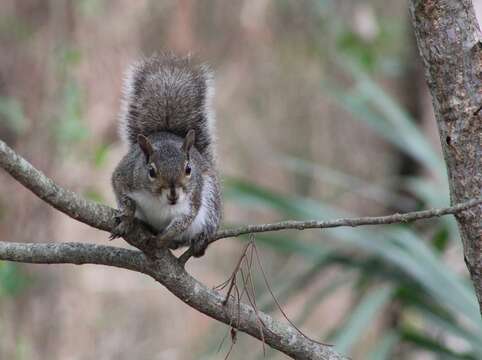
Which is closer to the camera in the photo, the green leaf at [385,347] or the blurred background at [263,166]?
the green leaf at [385,347]

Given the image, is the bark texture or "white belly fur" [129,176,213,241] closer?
the bark texture

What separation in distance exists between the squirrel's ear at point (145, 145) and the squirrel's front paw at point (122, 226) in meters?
0.39

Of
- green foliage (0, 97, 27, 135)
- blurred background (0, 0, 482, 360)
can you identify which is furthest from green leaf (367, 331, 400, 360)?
green foliage (0, 97, 27, 135)

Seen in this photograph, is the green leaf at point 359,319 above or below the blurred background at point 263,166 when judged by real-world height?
below

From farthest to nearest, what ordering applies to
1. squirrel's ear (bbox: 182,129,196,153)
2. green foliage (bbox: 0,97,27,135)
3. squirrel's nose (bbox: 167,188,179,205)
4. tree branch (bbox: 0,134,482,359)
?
green foliage (bbox: 0,97,27,135) → squirrel's ear (bbox: 182,129,196,153) → squirrel's nose (bbox: 167,188,179,205) → tree branch (bbox: 0,134,482,359)

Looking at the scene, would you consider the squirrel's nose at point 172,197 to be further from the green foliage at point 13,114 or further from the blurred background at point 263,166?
the green foliage at point 13,114

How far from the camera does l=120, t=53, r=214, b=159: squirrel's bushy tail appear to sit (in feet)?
7.41

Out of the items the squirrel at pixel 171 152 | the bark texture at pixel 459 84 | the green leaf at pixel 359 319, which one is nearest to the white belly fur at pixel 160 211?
the squirrel at pixel 171 152

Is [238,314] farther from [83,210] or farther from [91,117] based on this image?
[91,117]

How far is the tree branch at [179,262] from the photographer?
4.87 feet

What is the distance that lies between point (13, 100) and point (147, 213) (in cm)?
182

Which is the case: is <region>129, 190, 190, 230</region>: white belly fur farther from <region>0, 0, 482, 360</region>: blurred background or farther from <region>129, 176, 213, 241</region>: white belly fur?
<region>0, 0, 482, 360</region>: blurred background

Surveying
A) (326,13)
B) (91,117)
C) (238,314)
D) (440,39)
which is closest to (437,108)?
(440,39)

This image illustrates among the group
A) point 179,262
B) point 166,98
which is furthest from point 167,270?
point 166,98
